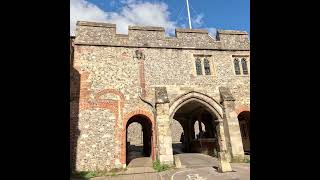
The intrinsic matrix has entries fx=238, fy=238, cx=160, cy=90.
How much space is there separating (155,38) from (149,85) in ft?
11.1

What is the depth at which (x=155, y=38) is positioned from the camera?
1611 centimetres

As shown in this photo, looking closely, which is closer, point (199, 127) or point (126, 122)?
point (126, 122)

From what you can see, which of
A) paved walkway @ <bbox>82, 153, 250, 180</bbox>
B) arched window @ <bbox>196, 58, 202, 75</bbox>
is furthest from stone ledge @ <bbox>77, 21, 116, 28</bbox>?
paved walkway @ <bbox>82, 153, 250, 180</bbox>

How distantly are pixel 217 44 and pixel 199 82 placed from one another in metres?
3.32

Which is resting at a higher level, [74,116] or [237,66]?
[237,66]

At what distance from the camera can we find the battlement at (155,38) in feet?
50.0

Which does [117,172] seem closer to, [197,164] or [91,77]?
[197,164]

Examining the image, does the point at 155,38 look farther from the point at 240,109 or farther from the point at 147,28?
the point at 240,109

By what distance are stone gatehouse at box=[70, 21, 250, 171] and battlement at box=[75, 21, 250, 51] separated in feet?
0.18

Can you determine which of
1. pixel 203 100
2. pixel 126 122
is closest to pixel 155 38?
pixel 203 100

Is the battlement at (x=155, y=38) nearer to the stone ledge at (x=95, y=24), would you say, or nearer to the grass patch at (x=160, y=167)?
the stone ledge at (x=95, y=24)

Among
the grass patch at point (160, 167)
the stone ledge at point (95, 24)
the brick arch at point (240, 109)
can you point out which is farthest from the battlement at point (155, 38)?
the grass patch at point (160, 167)
